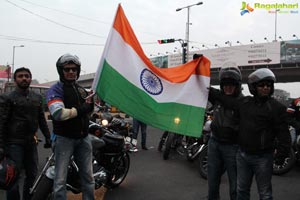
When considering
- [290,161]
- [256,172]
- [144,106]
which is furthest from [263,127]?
[290,161]

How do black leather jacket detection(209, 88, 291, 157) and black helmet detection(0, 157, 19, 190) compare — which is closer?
black leather jacket detection(209, 88, 291, 157)

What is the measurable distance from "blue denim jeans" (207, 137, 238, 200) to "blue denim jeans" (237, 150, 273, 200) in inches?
6.7

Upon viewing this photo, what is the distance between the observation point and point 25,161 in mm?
4273

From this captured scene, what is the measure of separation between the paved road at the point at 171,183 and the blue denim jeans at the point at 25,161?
1.18 m

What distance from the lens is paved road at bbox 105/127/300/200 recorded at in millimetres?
5219

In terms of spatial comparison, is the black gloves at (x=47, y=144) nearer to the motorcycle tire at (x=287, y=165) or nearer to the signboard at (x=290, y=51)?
the motorcycle tire at (x=287, y=165)

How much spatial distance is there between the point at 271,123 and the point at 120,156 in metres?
2.53

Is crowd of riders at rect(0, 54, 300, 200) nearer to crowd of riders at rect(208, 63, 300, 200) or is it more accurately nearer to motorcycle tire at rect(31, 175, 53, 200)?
crowd of riders at rect(208, 63, 300, 200)

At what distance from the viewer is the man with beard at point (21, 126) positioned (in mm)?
4059

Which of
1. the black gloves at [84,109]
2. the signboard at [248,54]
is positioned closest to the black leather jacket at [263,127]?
the black gloves at [84,109]

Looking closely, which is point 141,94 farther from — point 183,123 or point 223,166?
point 223,166

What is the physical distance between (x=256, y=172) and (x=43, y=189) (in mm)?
2220

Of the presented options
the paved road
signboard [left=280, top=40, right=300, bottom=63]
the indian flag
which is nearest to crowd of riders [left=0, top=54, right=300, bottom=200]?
the indian flag

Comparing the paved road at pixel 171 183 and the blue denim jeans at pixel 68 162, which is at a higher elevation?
the blue denim jeans at pixel 68 162
